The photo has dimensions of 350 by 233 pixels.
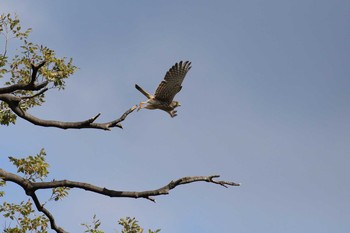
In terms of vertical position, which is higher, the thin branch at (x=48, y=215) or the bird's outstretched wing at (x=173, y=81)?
the bird's outstretched wing at (x=173, y=81)

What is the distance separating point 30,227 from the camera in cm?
2122

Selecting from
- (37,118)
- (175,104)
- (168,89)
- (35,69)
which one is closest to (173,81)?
(168,89)

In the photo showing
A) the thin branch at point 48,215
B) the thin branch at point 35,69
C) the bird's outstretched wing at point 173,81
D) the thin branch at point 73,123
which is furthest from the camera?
the thin branch at point 48,215

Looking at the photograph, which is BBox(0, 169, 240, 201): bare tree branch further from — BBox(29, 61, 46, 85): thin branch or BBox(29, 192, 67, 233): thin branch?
BBox(29, 61, 46, 85): thin branch

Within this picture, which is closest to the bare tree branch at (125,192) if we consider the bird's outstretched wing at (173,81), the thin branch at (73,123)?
the thin branch at (73,123)

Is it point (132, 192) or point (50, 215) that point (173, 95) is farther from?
point (50, 215)

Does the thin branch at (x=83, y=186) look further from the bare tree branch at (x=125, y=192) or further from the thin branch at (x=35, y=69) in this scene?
the thin branch at (x=35, y=69)

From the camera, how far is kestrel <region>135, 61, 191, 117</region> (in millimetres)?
18172

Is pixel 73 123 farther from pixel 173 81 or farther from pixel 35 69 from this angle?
pixel 173 81

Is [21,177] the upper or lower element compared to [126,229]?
upper

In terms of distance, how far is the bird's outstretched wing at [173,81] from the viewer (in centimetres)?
1816

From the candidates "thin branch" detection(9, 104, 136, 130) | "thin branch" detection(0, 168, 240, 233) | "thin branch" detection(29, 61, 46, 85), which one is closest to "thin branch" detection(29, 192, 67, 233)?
"thin branch" detection(0, 168, 240, 233)

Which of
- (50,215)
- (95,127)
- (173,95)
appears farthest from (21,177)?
(173,95)

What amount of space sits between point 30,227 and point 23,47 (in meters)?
6.64
